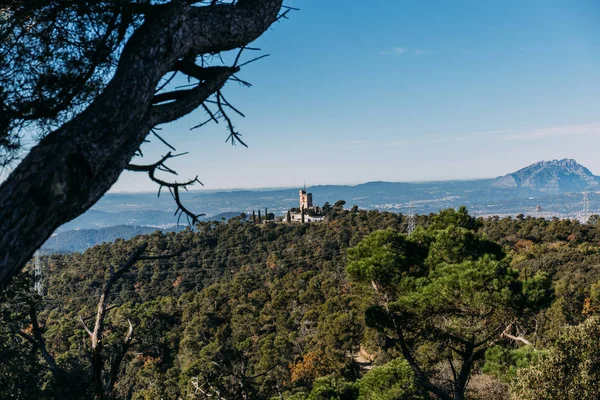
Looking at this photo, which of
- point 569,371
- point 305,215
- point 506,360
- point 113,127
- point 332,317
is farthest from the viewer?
point 305,215

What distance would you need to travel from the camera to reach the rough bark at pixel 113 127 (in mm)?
987

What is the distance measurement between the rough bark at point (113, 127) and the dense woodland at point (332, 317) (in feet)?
1.02

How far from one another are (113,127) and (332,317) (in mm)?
17153

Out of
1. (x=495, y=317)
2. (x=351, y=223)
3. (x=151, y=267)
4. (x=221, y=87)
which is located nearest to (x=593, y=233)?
(x=351, y=223)

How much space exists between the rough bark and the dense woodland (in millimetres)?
310

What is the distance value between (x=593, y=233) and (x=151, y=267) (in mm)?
38815

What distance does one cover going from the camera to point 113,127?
123 cm

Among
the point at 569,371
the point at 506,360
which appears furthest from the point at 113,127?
the point at 506,360

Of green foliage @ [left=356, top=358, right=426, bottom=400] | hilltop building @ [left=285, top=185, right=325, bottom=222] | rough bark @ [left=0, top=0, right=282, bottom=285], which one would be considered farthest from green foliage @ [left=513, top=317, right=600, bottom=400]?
hilltop building @ [left=285, top=185, right=325, bottom=222]

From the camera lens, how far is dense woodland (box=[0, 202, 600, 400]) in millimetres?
4594

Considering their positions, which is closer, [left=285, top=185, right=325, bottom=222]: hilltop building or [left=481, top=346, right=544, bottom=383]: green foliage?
[left=481, top=346, right=544, bottom=383]: green foliage

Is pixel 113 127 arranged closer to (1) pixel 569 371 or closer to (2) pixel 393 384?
(1) pixel 569 371

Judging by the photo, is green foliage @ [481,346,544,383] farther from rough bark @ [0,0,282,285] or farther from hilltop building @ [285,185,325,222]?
hilltop building @ [285,185,325,222]

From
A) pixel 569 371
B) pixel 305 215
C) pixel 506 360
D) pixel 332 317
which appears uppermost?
pixel 569 371
